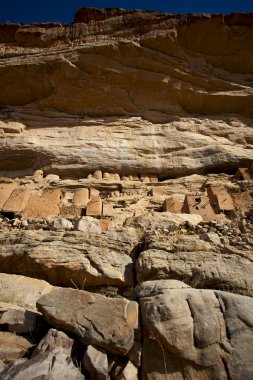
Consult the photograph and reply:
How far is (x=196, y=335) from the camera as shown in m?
2.62

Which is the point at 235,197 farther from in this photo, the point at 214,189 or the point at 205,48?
the point at 205,48

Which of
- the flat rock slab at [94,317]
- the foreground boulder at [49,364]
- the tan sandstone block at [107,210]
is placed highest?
the tan sandstone block at [107,210]

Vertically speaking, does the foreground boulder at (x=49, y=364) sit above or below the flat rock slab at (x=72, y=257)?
below

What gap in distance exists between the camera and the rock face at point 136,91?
11.6m

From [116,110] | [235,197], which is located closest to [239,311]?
[235,197]

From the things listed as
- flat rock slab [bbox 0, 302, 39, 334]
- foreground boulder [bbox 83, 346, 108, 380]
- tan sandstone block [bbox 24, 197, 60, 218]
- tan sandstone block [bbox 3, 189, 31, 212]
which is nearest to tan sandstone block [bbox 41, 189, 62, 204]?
tan sandstone block [bbox 24, 197, 60, 218]

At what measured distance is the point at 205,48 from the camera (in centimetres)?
1308

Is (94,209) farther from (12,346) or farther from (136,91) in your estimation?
(136,91)

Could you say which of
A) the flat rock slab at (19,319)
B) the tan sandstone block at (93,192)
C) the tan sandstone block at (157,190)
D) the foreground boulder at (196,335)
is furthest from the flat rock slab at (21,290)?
the tan sandstone block at (157,190)

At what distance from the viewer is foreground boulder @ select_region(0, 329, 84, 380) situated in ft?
7.37

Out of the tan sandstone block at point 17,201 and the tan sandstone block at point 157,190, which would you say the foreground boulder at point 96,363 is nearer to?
the tan sandstone block at point 17,201

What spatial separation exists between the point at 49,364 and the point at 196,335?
1308 millimetres

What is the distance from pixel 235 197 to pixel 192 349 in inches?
236

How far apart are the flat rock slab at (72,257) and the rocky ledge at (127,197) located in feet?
0.07
